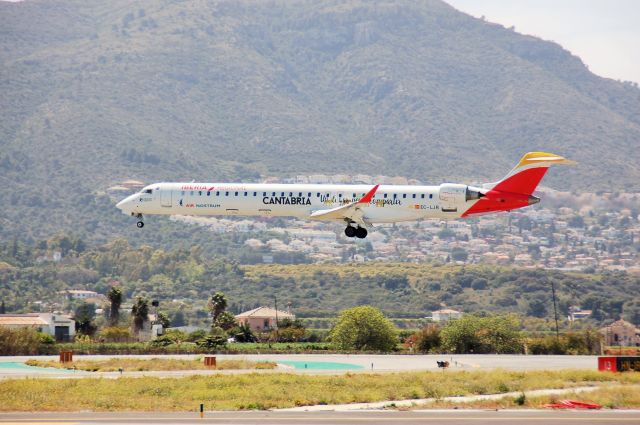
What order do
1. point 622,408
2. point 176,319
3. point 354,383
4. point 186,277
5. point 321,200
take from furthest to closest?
point 186,277, point 176,319, point 321,200, point 354,383, point 622,408

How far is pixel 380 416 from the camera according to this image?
38688 millimetres

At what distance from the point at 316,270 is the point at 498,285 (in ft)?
101

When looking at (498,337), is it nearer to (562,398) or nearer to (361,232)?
(361,232)

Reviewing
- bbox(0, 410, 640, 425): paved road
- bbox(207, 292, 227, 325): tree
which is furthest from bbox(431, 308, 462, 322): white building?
bbox(0, 410, 640, 425): paved road

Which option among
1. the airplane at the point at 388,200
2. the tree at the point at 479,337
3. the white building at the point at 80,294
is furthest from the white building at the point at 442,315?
the airplane at the point at 388,200

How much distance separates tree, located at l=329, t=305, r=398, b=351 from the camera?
81.8m

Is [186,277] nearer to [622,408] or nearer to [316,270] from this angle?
[316,270]

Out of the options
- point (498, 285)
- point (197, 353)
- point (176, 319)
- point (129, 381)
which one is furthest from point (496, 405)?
point (498, 285)

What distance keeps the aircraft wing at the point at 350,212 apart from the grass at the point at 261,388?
38.0 feet

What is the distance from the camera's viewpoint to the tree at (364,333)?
81750 millimetres

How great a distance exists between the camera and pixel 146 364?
6197 centimetres

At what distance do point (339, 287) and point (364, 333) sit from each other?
8284 centimetres

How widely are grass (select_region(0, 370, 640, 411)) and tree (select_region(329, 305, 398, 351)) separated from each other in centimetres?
2684

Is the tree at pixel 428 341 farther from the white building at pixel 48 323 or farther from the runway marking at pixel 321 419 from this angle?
the runway marking at pixel 321 419
